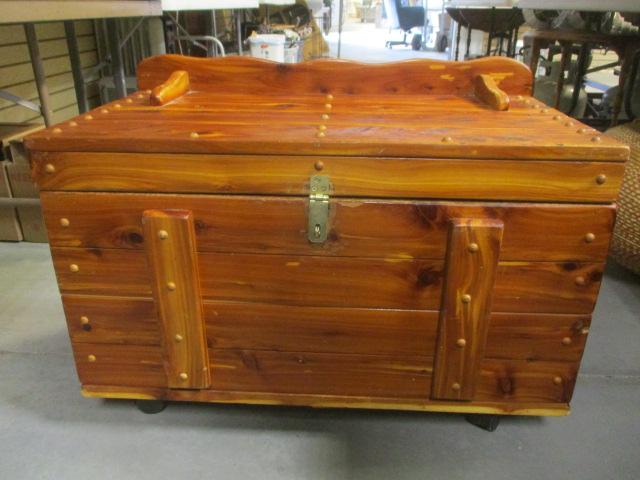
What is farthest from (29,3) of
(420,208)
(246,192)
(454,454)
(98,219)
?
(454,454)

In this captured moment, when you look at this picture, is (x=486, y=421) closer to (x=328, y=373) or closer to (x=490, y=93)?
(x=328, y=373)

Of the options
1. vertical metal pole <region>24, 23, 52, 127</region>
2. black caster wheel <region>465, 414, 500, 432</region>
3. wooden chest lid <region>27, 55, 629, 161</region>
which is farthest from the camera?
vertical metal pole <region>24, 23, 52, 127</region>

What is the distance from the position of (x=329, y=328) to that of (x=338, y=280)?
0.10 m

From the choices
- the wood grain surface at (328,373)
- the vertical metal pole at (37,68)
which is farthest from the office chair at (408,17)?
the wood grain surface at (328,373)

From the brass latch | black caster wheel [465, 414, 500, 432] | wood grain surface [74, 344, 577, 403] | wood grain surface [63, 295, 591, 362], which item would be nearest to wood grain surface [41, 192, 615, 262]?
the brass latch

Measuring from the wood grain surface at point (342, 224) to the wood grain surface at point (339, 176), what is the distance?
0.7 inches

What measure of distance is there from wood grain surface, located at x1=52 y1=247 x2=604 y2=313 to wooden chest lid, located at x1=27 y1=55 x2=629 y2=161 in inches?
7.5

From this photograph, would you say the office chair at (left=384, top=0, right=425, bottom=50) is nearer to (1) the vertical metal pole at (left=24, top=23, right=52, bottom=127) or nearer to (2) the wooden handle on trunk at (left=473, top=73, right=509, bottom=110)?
(1) the vertical metal pole at (left=24, top=23, right=52, bottom=127)

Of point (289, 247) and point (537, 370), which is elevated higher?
point (289, 247)

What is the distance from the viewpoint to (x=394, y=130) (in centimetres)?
90

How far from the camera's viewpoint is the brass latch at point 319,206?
864 mm

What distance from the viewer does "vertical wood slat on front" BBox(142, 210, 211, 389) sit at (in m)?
0.89

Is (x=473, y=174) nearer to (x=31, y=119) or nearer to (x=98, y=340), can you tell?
(x=98, y=340)

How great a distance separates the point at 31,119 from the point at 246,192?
2.69 m
